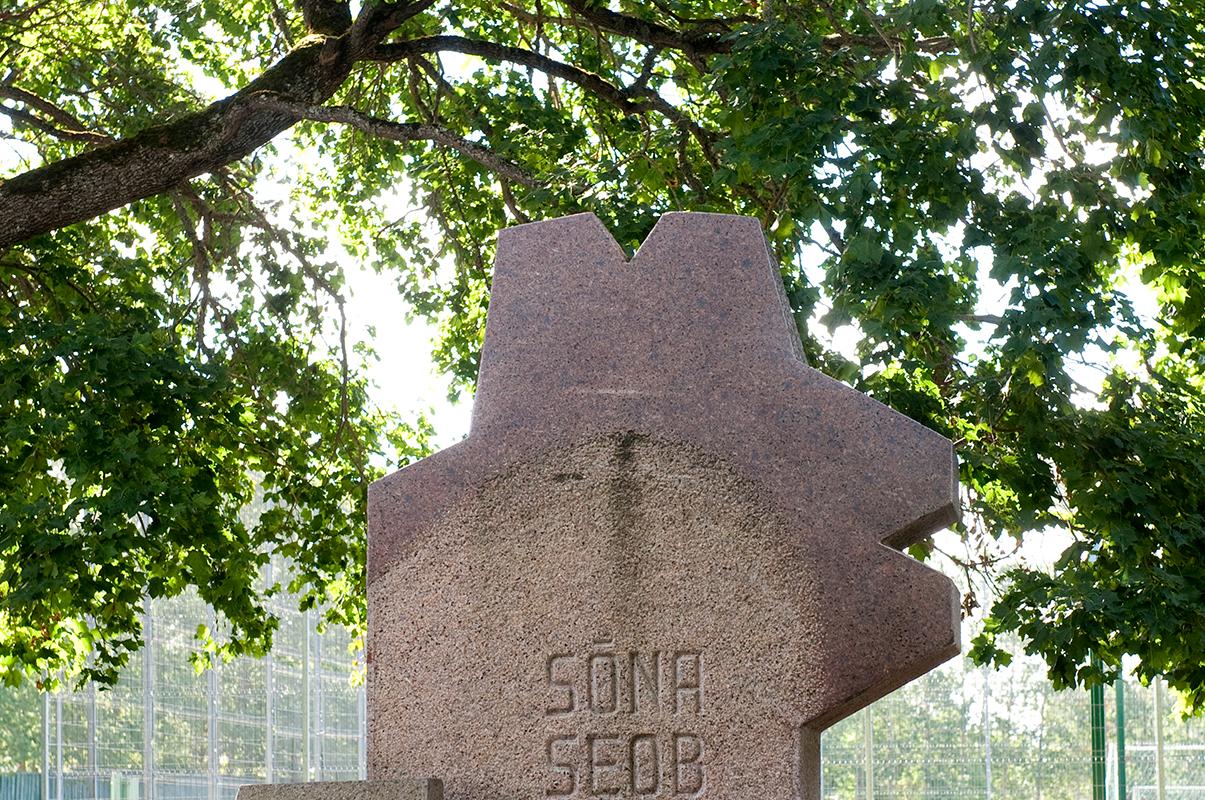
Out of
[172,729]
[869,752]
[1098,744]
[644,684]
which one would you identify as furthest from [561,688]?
[869,752]

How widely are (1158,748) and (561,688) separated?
15871 mm

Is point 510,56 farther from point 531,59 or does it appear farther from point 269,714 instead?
point 269,714

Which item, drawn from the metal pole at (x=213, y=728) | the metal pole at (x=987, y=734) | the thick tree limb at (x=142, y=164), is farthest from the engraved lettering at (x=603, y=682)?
the metal pole at (x=987, y=734)

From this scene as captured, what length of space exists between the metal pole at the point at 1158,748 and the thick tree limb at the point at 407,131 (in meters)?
11.6

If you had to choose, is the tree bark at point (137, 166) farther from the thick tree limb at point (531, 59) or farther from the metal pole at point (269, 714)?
the metal pole at point (269, 714)

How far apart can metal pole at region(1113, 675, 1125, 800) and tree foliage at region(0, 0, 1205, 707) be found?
7.22 metres

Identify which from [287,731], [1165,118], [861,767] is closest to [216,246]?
[1165,118]

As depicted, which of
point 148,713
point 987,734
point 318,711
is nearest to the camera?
point 148,713

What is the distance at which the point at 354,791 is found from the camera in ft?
12.3

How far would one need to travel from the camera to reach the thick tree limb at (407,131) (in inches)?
365

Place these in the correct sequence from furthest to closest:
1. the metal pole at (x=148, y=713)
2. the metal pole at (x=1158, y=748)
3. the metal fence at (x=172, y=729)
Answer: the metal fence at (x=172, y=729), the metal pole at (x=148, y=713), the metal pole at (x=1158, y=748)

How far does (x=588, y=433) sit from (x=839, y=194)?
3570 mm

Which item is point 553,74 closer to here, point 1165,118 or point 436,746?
point 1165,118

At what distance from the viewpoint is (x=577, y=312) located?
417 cm
